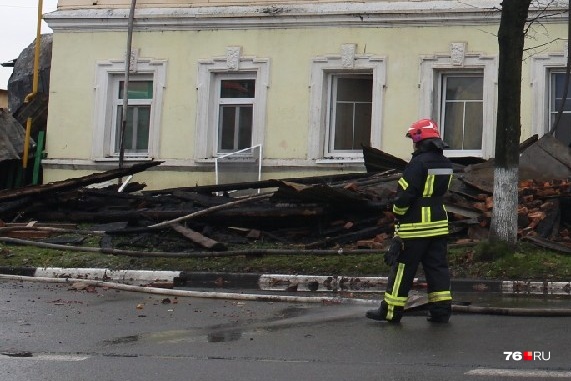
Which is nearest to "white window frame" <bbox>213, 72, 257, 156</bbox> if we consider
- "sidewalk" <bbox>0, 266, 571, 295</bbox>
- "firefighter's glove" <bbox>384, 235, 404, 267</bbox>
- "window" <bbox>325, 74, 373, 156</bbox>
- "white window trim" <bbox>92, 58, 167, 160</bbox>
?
"white window trim" <bbox>92, 58, 167, 160</bbox>

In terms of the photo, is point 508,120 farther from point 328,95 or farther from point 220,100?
point 220,100

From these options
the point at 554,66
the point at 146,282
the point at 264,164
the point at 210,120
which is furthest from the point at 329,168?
the point at 146,282

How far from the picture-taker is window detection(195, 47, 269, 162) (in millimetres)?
22219

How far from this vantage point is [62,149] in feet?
76.6

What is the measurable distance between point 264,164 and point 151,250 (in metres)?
6.21

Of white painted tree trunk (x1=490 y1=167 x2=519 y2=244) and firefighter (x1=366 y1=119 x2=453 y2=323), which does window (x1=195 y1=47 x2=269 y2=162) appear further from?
firefighter (x1=366 y1=119 x2=453 y2=323)

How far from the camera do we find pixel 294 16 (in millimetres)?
21875

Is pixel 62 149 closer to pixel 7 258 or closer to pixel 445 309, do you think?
pixel 7 258

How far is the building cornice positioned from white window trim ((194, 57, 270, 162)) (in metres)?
0.69

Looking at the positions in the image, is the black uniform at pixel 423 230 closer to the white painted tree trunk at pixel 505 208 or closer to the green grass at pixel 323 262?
the green grass at pixel 323 262

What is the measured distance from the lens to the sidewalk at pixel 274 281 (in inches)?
509

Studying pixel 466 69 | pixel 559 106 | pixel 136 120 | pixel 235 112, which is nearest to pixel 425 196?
pixel 559 106

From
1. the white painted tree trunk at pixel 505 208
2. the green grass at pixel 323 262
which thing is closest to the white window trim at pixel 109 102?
the green grass at pixel 323 262

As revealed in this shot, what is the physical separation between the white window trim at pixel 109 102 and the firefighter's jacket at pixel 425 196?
512 inches
